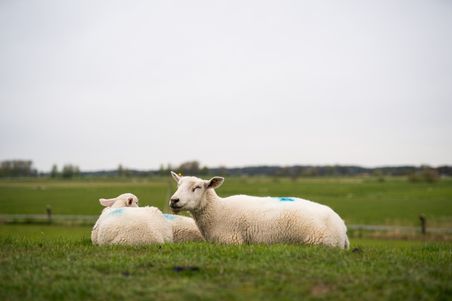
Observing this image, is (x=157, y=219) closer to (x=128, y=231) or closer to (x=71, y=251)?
(x=128, y=231)

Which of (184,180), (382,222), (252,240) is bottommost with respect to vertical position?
(382,222)

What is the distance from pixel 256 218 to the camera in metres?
11.3

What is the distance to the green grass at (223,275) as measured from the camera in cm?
612


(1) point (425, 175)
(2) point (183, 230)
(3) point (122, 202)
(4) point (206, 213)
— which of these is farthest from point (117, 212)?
(1) point (425, 175)

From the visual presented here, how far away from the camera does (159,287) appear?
20.9ft

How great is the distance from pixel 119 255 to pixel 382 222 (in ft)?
139

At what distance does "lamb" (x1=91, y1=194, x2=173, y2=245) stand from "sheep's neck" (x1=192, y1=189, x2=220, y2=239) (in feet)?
2.46

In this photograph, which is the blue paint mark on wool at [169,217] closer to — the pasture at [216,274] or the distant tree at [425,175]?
the pasture at [216,274]

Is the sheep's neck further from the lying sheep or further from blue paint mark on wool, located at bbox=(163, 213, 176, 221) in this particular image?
blue paint mark on wool, located at bbox=(163, 213, 176, 221)

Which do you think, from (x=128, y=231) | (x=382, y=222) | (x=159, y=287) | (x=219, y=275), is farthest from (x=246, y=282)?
(x=382, y=222)

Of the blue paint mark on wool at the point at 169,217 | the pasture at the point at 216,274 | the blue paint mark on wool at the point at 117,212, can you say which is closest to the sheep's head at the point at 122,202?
the blue paint mark on wool at the point at 169,217

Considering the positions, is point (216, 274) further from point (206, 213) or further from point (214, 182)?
point (214, 182)

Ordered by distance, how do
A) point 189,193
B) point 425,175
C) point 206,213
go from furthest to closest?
point 425,175, point 206,213, point 189,193

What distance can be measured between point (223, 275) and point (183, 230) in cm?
574
